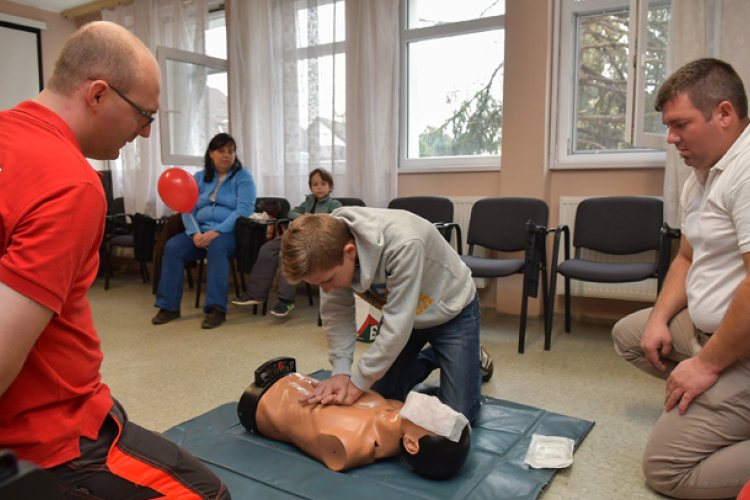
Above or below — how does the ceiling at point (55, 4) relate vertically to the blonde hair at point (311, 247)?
above

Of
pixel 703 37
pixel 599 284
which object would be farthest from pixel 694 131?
pixel 599 284

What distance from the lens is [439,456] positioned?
1.47 m

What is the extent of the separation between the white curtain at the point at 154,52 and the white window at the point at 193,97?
1 cm

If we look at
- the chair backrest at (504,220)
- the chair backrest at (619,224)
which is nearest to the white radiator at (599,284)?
the chair backrest at (619,224)

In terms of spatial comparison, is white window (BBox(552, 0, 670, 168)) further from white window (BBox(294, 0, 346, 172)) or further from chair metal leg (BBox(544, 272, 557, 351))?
white window (BBox(294, 0, 346, 172))

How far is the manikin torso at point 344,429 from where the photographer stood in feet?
5.13

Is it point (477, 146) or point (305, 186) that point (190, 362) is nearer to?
point (305, 186)

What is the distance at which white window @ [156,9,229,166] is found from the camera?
14.3ft

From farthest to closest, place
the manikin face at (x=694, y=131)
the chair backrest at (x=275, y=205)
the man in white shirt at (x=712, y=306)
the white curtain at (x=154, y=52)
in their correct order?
the white curtain at (x=154, y=52) < the chair backrest at (x=275, y=205) < the manikin face at (x=694, y=131) < the man in white shirt at (x=712, y=306)

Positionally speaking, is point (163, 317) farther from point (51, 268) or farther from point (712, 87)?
point (712, 87)

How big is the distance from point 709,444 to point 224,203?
121 inches

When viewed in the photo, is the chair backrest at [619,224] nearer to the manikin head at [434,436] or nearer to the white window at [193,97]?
the manikin head at [434,436]

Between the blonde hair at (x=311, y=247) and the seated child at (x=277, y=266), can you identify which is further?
the seated child at (x=277, y=266)

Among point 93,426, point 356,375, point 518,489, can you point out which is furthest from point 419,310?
point 93,426
